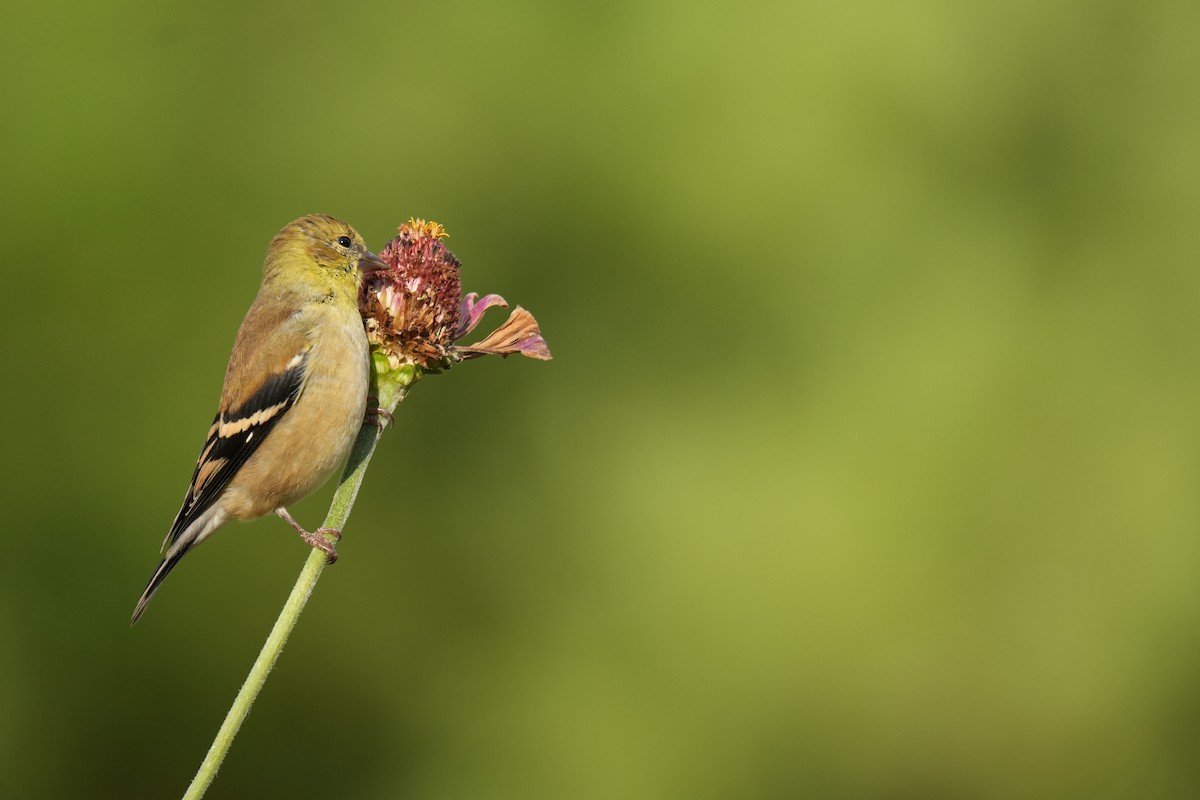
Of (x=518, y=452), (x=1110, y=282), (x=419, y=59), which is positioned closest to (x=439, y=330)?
(x=518, y=452)

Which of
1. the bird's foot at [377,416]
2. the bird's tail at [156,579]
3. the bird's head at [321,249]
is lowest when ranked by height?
the bird's tail at [156,579]

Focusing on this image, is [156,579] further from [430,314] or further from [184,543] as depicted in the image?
[430,314]

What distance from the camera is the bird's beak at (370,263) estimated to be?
2.83 m

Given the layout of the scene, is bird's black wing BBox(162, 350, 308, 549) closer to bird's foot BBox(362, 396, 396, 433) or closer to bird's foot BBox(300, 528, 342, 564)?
bird's foot BBox(362, 396, 396, 433)

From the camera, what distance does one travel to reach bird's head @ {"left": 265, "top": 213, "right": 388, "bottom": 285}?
3027mm

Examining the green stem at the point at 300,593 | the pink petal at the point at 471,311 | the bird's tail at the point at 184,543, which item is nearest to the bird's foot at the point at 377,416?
the green stem at the point at 300,593

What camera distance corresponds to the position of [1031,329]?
7.46m

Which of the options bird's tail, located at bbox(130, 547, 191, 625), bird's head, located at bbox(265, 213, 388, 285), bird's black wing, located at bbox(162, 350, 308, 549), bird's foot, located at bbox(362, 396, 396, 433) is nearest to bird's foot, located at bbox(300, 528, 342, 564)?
bird's foot, located at bbox(362, 396, 396, 433)

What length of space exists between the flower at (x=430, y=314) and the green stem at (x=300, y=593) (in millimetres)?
69

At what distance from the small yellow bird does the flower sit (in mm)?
77

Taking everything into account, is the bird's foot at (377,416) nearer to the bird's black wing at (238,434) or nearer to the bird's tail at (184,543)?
the bird's black wing at (238,434)

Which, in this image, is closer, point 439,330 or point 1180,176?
point 439,330

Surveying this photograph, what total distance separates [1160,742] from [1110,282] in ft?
8.81

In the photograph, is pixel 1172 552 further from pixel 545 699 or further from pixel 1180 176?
pixel 545 699
